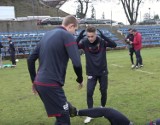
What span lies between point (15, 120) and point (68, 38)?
3.23 meters

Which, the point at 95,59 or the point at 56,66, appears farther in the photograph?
the point at 95,59

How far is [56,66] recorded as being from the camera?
4.60 meters

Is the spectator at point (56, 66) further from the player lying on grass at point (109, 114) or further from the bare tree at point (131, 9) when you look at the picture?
the bare tree at point (131, 9)

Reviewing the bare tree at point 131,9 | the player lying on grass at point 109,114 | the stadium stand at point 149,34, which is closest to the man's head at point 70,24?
the player lying on grass at point 109,114

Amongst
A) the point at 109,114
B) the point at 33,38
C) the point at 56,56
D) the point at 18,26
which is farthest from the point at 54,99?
the point at 18,26

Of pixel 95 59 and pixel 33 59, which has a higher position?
pixel 33 59

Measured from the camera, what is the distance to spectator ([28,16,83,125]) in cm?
458

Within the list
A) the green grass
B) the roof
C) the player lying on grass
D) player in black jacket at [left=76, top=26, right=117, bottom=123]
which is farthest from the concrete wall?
the roof

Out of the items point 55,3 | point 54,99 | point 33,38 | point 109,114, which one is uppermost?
point 55,3

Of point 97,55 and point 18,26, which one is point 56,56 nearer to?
point 97,55

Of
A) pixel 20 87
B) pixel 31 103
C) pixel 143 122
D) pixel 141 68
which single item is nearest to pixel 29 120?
pixel 31 103

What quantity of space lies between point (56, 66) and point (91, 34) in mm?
2152

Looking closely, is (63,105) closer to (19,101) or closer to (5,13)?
(19,101)

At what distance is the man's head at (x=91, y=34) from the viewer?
21.5 ft
